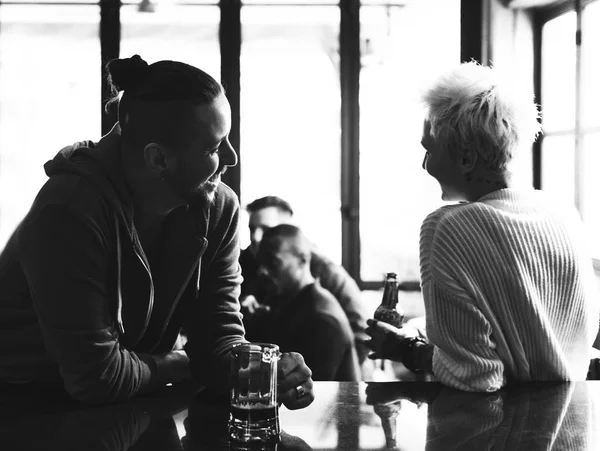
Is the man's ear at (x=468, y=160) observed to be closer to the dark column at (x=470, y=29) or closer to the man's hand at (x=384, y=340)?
the man's hand at (x=384, y=340)

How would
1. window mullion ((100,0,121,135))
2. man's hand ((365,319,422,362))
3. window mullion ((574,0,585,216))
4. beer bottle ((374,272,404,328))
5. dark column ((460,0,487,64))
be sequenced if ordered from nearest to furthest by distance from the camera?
man's hand ((365,319,422,362)) < beer bottle ((374,272,404,328)) < window mullion ((574,0,585,216)) < dark column ((460,0,487,64)) < window mullion ((100,0,121,135))

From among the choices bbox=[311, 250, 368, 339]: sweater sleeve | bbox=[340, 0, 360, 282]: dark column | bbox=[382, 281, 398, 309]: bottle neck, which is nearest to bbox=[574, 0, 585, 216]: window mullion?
bbox=[311, 250, 368, 339]: sweater sleeve

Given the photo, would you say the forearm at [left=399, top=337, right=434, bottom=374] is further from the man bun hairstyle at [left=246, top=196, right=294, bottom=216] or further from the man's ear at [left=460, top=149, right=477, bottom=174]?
the man bun hairstyle at [left=246, top=196, right=294, bottom=216]

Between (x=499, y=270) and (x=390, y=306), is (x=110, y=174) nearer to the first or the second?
(x=499, y=270)

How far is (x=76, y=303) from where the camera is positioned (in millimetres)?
1178

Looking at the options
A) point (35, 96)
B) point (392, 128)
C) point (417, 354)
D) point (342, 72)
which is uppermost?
point (342, 72)

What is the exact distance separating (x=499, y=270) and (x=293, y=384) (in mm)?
463

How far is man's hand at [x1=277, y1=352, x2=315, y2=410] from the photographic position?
3.65 ft

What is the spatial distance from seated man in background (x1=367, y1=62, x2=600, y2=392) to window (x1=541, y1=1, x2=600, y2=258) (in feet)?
6.30

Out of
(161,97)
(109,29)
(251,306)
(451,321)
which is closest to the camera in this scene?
(161,97)

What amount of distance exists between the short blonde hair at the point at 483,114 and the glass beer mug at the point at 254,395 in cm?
73

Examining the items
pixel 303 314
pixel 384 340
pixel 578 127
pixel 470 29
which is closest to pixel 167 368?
pixel 384 340

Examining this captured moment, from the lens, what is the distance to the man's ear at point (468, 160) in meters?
1.54

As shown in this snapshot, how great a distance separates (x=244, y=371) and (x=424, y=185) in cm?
436
